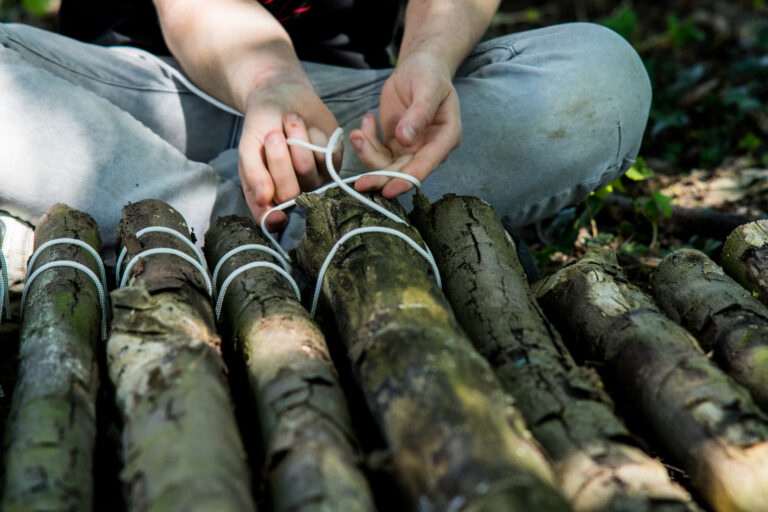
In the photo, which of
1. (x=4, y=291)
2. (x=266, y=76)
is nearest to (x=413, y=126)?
(x=266, y=76)

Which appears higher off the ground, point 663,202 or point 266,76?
point 266,76

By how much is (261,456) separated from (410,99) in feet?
3.47

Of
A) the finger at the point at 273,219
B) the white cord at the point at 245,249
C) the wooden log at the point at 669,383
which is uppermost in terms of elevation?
the finger at the point at 273,219

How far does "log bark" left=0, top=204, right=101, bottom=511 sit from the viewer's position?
107 centimetres

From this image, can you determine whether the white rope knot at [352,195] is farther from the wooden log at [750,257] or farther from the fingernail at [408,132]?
the wooden log at [750,257]

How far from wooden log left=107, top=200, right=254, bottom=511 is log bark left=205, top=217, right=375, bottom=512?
0.23ft

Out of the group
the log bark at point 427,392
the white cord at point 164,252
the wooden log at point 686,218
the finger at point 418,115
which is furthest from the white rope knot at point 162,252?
the wooden log at point 686,218

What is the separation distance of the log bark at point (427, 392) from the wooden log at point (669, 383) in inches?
14.2

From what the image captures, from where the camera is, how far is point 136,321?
1.34 m

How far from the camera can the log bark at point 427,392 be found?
962 millimetres

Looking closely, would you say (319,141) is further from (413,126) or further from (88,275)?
(88,275)

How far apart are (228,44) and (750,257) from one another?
1816 millimetres

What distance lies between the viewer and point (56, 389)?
50.2 inches

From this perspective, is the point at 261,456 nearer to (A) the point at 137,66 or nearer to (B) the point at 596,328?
(B) the point at 596,328
